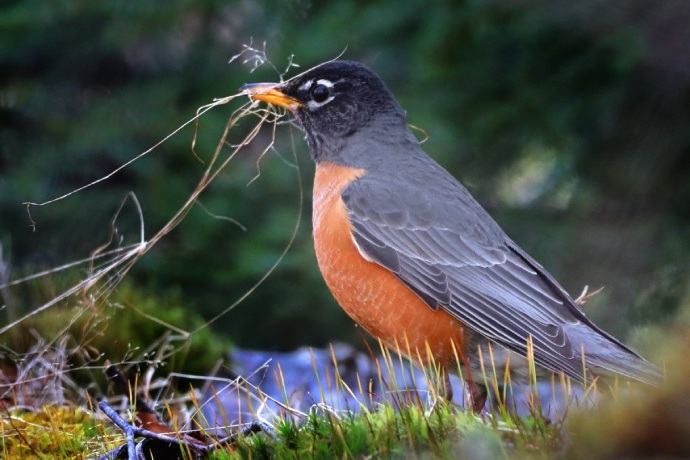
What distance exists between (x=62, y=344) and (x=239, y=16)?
16.3 ft

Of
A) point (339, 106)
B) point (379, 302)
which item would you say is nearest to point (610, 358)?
point (379, 302)

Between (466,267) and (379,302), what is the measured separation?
49 centimetres

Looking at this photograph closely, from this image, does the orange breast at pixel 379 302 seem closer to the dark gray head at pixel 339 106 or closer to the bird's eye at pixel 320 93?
the dark gray head at pixel 339 106

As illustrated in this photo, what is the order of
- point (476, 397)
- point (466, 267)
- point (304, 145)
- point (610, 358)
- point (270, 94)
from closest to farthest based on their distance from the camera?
point (476, 397) < point (610, 358) < point (466, 267) < point (270, 94) < point (304, 145)

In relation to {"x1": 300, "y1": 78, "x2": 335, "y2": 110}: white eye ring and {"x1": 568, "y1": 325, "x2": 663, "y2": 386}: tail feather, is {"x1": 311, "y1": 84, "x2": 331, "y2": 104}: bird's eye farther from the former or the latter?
{"x1": 568, "y1": 325, "x2": 663, "y2": 386}: tail feather

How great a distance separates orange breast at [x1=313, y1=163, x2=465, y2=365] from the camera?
3.56 metres

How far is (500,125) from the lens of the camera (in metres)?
6.27

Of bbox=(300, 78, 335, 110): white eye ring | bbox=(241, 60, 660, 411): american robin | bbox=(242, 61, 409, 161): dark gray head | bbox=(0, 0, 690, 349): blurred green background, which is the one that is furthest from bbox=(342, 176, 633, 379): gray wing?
bbox=(0, 0, 690, 349): blurred green background

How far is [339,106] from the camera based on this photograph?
4.56 meters

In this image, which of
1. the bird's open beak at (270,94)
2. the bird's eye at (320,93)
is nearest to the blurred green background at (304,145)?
the bird's open beak at (270,94)

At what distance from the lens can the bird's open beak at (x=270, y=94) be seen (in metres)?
4.07

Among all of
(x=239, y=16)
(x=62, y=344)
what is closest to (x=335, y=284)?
(x=62, y=344)

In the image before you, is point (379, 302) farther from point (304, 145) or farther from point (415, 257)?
point (304, 145)

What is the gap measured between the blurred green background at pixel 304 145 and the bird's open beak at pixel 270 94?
4.92ft
